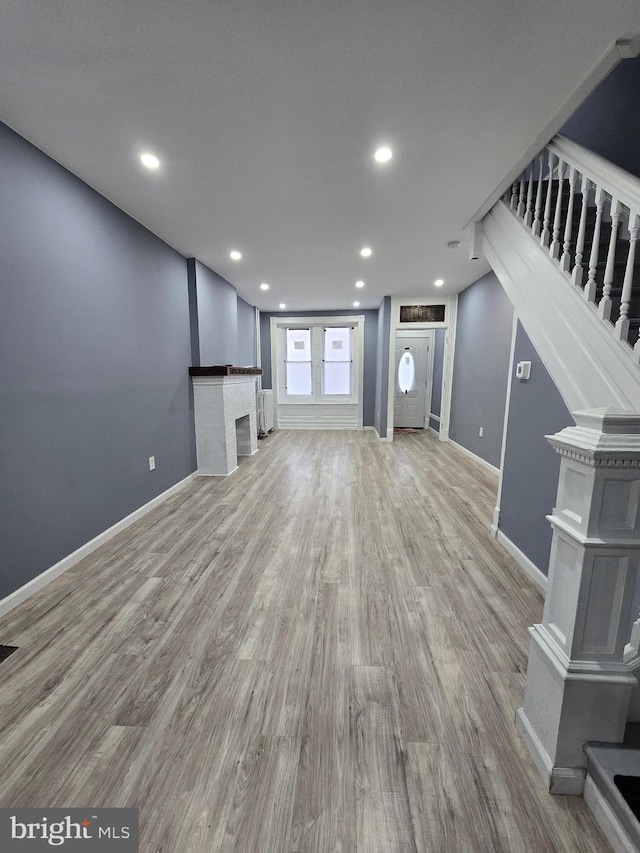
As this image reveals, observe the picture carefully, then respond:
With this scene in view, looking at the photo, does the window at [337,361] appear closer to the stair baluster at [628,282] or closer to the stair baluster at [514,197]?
the stair baluster at [514,197]

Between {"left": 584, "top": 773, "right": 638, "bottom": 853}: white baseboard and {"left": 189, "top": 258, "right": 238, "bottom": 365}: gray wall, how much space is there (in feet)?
13.1

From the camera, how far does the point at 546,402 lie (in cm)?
185

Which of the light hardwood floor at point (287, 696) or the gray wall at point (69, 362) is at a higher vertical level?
the gray wall at point (69, 362)

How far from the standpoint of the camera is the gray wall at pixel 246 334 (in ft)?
18.2

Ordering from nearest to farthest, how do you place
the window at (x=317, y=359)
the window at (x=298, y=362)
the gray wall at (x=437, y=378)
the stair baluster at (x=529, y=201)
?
the stair baluster at (x=529, y=201) < the gray wall at (x=437, y=378) < the window at (x=317, y=359) < the window at (x=298, y=362)

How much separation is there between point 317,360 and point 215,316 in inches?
109

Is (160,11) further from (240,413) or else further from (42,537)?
(240,413)

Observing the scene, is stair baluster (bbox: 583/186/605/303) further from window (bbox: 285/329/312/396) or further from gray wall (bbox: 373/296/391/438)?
window (bbox: 285/329/312/396)

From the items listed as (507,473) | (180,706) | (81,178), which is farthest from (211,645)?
(81,178)

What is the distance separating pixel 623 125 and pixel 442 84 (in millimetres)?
1665

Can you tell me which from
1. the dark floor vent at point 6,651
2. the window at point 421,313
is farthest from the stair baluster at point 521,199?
the window at point 421,313

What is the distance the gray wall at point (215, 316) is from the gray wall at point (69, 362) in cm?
66

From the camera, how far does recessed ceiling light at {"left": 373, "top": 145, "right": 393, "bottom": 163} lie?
1.82m

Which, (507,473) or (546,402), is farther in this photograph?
(507,473)
